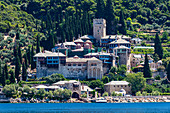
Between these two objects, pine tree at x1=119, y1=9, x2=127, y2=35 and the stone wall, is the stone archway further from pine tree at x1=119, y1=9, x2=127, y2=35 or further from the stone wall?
pine tree at x1=119, y1=9, x2=127, y2=35

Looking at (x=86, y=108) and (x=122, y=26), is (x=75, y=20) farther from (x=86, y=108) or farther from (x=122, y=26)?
(x=86, y=108)

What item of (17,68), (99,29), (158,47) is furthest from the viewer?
(99,29)

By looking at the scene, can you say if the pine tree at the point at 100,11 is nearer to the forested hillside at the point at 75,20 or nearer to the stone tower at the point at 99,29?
the forested hillside at the point at 75,20

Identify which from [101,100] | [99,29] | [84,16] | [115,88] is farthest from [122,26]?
[101,100]

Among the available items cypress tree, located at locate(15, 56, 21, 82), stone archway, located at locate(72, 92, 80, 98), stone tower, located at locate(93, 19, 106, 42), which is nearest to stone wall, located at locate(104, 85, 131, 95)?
stone archway, located at locate(72, 92, 80, 98)

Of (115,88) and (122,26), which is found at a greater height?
(122,26)

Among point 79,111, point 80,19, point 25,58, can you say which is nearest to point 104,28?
point 80,19

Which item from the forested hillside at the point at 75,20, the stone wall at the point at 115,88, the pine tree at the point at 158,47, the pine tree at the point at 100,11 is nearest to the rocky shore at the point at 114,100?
the stone wall at the point at 115,88

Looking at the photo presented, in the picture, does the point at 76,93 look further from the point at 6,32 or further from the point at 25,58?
the point at 6,32

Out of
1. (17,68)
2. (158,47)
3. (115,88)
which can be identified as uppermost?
(158,47)
